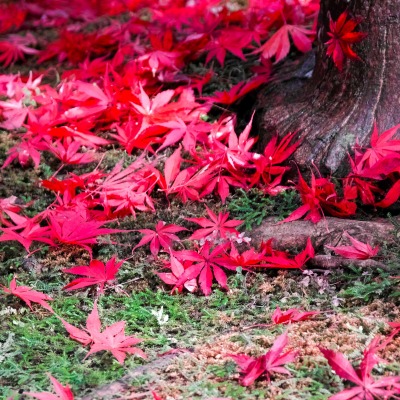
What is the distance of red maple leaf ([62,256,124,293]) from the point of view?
232 cm

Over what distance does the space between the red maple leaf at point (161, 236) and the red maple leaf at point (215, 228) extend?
0.06 metres

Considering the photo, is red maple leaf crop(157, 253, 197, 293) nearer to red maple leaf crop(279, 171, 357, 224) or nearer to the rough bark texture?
the rough bark texture

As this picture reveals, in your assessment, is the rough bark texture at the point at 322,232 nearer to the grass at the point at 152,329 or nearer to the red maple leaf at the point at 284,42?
the grass at the point at 152,329

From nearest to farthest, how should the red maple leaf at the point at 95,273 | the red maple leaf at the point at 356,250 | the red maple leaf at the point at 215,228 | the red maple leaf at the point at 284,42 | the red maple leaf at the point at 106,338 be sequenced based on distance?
the red maple leaf at the point at 106,338 < the red maple leaf at the point at 356,250 < the red maple leaf at the point at 95,273 < the red maple leaf at the point at 215,228 < the red maple leaf at the point at 284,42

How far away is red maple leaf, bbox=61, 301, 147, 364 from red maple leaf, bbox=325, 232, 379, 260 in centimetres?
73

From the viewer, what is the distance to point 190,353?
197cm

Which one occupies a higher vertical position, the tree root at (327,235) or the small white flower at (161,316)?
the tree root at (327,235)

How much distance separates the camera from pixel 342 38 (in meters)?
2.54

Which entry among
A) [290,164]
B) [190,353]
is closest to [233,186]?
[290,164]

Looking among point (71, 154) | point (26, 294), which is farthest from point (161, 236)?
Answer: point (71, 154)

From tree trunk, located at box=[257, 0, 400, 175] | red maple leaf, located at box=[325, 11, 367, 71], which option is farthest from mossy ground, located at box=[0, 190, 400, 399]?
red maple leaf, located at box=[325, 11, 367, 71]

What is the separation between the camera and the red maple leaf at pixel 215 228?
2.43m

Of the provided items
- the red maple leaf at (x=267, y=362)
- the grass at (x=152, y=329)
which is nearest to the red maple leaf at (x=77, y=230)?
the grass at (x=152, y=329)

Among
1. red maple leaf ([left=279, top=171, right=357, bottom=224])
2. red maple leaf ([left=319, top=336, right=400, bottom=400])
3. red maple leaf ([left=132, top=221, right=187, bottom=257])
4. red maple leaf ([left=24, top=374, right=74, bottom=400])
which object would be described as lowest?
red maple leaf ([left=24, top=374, right=74, bottom=400])
